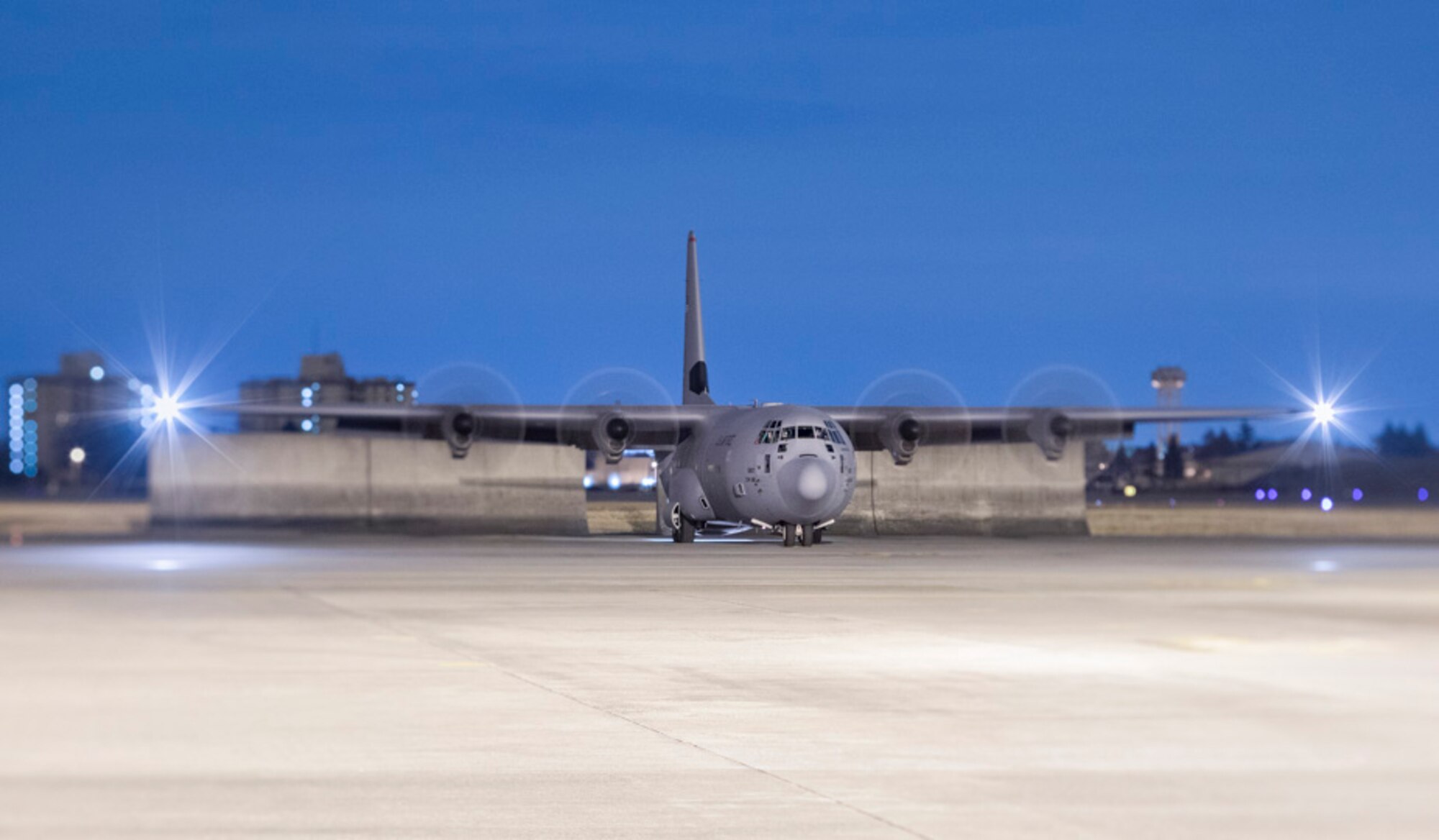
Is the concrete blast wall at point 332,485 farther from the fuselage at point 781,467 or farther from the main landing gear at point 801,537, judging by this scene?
the main landing gear at point 801,537

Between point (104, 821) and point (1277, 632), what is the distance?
42.5 ft

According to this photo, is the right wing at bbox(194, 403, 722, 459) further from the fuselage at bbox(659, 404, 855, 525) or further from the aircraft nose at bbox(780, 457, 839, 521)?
the aircraft nose at bbox(780, 457, 839, 521)

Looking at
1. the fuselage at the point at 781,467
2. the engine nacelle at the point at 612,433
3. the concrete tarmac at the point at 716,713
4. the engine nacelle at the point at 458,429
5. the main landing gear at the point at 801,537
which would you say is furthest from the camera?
the engine nacelle at the point at 458,429

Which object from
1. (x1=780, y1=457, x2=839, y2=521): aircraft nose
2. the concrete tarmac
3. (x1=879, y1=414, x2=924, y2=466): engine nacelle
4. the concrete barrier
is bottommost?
the concrete tarmac

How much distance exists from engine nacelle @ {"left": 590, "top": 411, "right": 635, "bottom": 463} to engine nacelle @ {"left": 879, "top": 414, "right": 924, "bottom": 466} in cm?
710

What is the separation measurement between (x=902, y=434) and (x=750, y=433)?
8.04m

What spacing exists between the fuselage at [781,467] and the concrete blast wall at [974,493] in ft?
44.9

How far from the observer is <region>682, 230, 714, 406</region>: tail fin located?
5296 cm

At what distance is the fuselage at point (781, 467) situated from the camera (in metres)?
37.8

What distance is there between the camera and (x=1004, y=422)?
1918 inches

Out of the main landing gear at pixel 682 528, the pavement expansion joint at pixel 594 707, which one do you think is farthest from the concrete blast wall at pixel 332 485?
the pavement expansion joint at pixel 594 707

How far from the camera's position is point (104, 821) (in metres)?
7.77

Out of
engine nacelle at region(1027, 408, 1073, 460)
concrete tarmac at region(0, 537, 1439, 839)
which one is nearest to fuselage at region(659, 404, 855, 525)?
engine nacelle at region(1027, 408, 1073, 460)

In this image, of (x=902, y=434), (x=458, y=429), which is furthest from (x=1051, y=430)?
(x=458, y=429)
